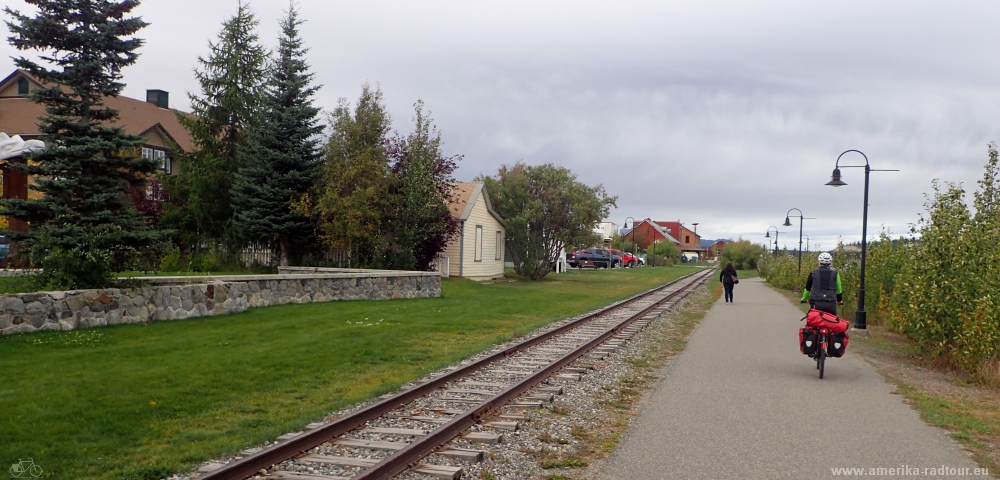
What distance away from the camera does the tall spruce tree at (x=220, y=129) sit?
27938 millimetres

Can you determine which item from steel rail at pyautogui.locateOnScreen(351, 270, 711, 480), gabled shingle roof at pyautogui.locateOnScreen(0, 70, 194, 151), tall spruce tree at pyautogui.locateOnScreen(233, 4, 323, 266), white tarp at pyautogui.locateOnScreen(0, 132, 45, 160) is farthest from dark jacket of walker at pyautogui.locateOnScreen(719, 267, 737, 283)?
gabled shingle roof at pyautogui.locateOnScreen(0, 70, 194, 151)

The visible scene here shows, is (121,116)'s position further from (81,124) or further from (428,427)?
(428,427)

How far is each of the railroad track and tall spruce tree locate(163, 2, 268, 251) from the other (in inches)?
734

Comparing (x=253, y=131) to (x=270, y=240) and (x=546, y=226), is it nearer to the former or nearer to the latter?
(x=270, y=240)

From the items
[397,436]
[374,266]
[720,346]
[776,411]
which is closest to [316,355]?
[397,436]

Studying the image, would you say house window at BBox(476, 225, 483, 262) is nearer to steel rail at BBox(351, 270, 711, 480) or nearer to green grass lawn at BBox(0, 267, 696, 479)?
green grass lawn at BBox(0, 267, 696, 479)

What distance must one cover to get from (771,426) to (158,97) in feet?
167

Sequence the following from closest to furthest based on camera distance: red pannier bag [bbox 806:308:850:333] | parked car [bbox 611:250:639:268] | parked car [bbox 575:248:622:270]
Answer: red pannier bag [bbox 806:308:850:333] < parked car [bbox 575:248:622:270] < parked car [bbox 611:250:639:268]

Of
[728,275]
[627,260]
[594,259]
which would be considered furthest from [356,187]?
[627,260]

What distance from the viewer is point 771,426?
793 cm

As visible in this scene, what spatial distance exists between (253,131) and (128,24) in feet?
31.7

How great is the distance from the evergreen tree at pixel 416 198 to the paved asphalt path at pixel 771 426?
15.3 m

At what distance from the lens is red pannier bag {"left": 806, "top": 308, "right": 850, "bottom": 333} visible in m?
11.3

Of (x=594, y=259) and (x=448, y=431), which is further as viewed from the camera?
(x=594, y=259)
